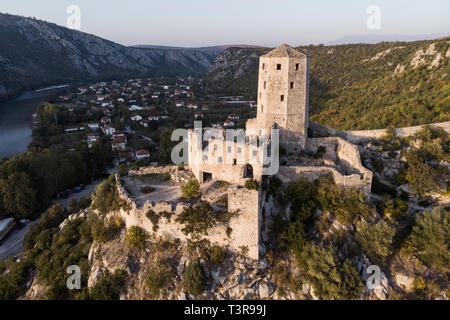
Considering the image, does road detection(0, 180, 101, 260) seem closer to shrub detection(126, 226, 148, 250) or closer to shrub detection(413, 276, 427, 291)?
shrub detection(126, 226, 148, 250)

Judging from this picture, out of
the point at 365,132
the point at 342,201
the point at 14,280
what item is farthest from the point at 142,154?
the point at 342,201

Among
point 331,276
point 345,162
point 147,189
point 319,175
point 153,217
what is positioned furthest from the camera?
point 345,162

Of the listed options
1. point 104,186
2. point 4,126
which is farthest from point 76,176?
point 4,126

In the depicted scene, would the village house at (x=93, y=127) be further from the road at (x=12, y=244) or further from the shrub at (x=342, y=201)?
the shrub at (x=342, y=201)

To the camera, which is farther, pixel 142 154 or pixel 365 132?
pixel 142 154

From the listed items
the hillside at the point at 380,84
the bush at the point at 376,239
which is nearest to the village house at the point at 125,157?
the hillside at the point at 380,84

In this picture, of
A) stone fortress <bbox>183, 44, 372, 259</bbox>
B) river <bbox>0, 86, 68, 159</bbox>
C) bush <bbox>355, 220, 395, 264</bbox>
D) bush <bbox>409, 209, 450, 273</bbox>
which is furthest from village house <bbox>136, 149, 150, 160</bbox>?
bush <bbox>409, 209, 450, 273</bbox>

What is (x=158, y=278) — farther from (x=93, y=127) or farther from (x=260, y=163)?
(x=93, y=127)
